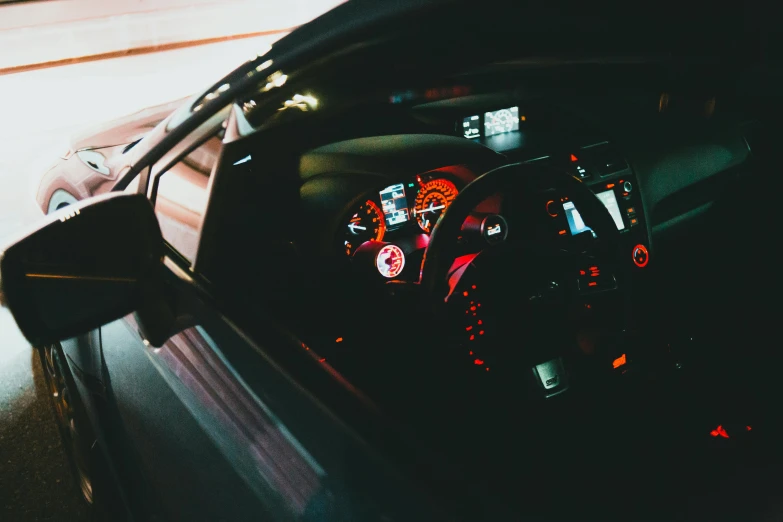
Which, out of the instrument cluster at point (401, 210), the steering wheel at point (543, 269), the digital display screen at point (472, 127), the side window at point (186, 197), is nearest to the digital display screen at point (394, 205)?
the instrument cluster at point (401, 210)

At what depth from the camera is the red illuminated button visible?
284 centimetres

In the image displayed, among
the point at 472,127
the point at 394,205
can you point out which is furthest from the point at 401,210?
the point at 472,127

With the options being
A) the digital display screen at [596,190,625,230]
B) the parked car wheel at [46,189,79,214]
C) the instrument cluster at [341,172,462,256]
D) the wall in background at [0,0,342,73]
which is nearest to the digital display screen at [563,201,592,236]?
the digital display screen at [596,190,625,230]

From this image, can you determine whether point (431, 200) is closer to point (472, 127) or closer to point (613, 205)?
point (472, 127)

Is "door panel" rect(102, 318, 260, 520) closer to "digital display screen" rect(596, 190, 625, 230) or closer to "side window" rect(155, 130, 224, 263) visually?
"side window" rect(155, 130, 224, 263)

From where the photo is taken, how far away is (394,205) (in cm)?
258

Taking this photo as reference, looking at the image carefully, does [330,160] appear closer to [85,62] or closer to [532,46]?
[532,46]

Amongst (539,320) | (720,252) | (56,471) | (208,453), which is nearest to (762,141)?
(720,252)

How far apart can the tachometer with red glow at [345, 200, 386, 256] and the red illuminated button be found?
3.96 feet

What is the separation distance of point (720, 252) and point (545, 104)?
1158 mm

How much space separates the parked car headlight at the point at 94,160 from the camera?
7.93 ft

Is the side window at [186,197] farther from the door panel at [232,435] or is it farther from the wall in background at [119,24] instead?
the wall in background at [119,24]

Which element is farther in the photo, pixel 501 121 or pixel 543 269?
pixel 501 121

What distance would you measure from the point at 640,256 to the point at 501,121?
92 centimetres
